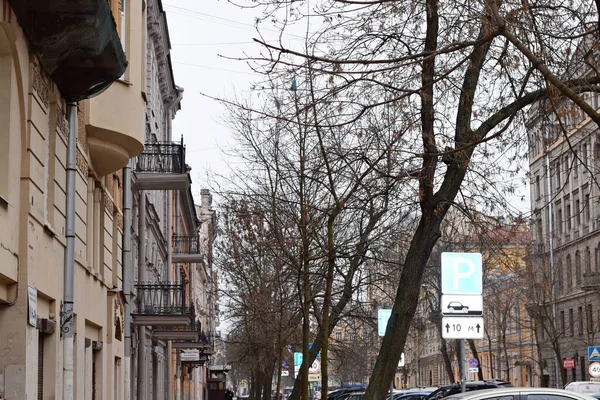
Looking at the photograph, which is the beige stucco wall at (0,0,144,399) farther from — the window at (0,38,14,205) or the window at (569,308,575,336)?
the window at (569,308,575,336)

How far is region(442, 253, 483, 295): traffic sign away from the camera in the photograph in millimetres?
14906

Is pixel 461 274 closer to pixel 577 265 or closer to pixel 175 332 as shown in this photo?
pixel 175 332

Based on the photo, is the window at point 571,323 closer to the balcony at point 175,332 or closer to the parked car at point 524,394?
the balcony at point 175,332

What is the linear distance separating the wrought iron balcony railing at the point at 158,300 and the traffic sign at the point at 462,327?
1504cm

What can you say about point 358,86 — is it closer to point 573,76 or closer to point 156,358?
point 573,76

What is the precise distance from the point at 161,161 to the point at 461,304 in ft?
51.1

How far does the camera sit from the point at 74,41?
44.5 feet

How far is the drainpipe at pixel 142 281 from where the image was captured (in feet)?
98.5

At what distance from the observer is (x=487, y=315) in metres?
66.9

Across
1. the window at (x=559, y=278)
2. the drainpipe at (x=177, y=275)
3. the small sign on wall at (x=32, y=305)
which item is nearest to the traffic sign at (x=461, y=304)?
the small sign on wall at (x=32, y=305)

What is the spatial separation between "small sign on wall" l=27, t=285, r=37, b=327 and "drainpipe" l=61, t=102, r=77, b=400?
7.20 feet

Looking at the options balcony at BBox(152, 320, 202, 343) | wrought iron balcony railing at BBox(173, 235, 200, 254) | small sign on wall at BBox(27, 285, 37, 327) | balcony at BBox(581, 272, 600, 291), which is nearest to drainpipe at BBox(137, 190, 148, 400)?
balcony at BBox(152, 320, 202, 343)

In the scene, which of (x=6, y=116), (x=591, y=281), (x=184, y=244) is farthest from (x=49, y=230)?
(x=591, y=281)

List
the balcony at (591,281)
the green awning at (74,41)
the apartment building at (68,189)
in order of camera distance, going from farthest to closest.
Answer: the balcony at (591,281) → the green awning at (74,41) → the apartment building at (68,189)
